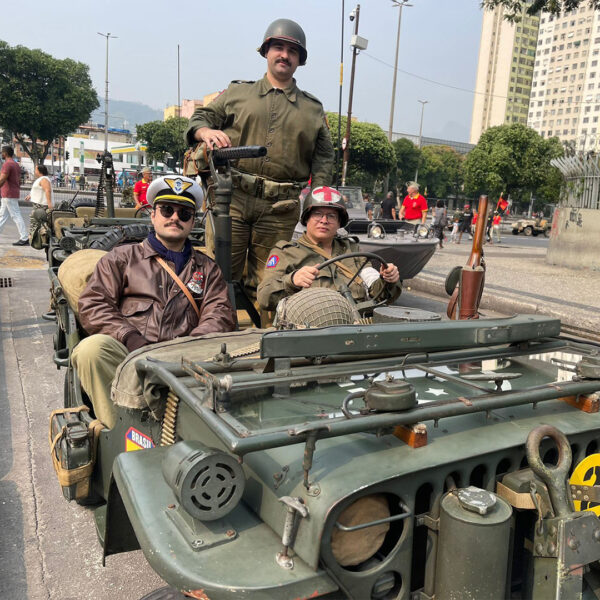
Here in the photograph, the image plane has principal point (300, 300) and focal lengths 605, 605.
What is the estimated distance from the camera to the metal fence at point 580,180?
13.1 metres

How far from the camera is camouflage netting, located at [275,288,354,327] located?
2713mm

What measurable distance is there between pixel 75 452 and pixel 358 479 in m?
1.55

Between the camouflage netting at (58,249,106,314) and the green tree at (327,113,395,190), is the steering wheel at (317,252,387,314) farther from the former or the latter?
the green tree at (327,113,395,190)

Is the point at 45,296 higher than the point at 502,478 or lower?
lower

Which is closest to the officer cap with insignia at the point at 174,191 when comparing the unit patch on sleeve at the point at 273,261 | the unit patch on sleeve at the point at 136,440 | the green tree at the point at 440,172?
the unit patch on sleeve at the point at 273,261

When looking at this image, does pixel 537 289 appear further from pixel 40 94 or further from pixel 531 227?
pixel 40 94

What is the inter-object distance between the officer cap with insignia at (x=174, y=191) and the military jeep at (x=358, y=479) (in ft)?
4.37

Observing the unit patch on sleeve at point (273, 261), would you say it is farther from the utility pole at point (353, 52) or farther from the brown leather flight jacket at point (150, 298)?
the utility pole at point (353, 52)

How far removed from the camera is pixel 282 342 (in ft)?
6.39

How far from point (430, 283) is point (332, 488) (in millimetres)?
9449

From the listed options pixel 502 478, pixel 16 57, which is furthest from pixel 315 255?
pixel 16 57

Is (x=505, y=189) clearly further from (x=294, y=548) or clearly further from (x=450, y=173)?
(x=294, y=548)

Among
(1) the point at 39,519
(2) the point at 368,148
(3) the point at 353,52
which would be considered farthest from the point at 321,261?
(2) the point at 368,148

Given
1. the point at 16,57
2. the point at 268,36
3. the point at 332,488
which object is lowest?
the point at 332,488
